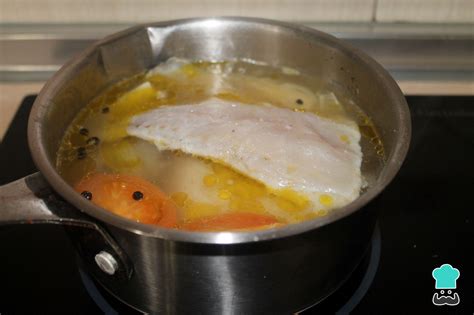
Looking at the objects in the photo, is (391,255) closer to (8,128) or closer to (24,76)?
(8,128)

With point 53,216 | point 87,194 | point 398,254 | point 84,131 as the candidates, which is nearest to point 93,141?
point 84,131

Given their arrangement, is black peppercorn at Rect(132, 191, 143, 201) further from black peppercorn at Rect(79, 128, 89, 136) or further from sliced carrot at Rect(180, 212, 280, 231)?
black peppercorn at Rect(79, 128, 89, 136)

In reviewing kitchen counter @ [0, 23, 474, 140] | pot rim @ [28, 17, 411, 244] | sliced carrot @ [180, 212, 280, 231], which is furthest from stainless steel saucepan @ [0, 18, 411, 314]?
kitchen counter @ [0, 23, 474, 140]

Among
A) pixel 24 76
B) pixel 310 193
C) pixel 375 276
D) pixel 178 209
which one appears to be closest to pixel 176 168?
pixel 178 209

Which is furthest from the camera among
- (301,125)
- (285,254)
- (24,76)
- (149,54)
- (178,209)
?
(24,76)

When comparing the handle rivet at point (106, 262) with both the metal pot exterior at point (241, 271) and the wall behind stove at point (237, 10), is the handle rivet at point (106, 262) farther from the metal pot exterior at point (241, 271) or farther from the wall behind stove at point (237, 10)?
the wall behind stove at point (237, 10)

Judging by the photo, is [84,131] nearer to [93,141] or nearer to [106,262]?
[93,141]
